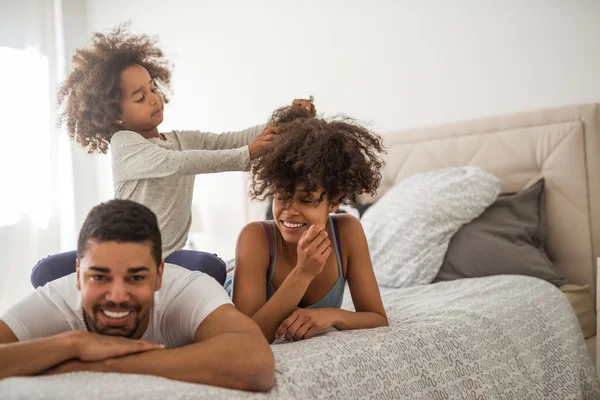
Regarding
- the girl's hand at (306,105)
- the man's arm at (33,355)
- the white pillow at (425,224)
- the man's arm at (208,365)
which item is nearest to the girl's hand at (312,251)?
the man's arm at (208,365)

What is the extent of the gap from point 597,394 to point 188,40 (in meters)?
3.44

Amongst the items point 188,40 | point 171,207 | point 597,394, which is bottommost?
point 597,394

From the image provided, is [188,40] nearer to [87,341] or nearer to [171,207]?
[171,207]

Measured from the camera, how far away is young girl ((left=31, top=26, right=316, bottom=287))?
1.71 m

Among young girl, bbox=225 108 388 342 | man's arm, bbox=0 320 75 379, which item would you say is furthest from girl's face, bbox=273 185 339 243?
man's arm, bbox=0 320 75 379

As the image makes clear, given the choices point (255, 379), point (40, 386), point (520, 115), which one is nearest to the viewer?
point (40, 386)

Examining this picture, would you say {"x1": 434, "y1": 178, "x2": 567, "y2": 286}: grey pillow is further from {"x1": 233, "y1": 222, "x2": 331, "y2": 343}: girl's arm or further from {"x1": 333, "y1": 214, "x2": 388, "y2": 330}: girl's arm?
{"x1": 233, "y1": 222, "x2": 331, "y2": 343}: girl's arm

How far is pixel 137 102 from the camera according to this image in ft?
6.15

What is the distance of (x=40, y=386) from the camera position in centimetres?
102

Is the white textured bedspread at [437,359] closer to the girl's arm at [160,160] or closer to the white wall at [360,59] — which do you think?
the girl's arm at [160,160]

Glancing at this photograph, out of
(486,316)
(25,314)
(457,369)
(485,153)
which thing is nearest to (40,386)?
(25,314)

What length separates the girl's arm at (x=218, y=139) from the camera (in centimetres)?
203

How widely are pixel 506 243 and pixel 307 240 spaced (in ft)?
4.43

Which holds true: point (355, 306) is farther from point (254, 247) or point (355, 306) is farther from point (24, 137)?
point (24, 137)
